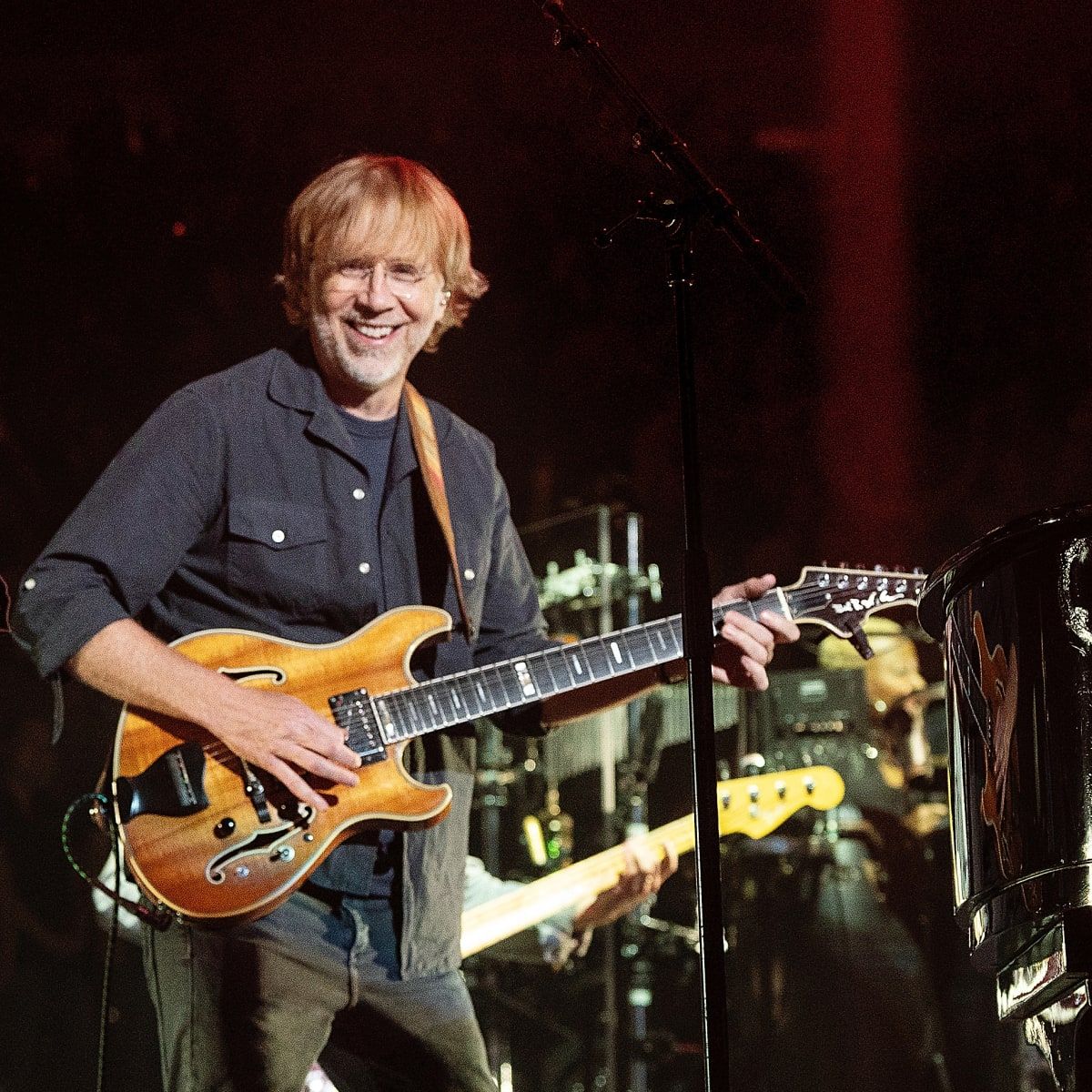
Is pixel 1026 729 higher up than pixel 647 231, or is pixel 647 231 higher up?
pixel 647 231

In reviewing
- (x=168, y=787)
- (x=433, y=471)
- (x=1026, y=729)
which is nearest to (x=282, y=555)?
(x=433, y=471)

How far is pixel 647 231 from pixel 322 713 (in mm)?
1525

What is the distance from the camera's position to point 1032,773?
1.69m

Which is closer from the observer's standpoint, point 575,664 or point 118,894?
point 118,894

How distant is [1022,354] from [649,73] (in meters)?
1.19

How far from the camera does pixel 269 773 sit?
2.40 metres

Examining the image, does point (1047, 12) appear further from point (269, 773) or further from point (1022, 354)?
point (269, 773)

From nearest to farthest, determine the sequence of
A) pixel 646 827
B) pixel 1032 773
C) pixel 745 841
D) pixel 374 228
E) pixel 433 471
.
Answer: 1. pixel 1032 773
2. pixel 433 471
3. pixel 374 228
4. pixel 646 827
5. pixel 745 841

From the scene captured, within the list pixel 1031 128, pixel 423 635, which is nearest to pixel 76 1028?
pixel 423 635

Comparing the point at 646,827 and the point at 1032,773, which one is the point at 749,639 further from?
the point at 1032,773

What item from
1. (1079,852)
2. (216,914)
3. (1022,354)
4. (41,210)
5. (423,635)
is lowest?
(216,914)

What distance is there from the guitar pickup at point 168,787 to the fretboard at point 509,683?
10.7 inches

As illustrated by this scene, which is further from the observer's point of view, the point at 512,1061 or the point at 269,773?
the point at 512,1061

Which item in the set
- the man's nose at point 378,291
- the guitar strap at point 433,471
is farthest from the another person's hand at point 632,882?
the man's nose at point 378,291
